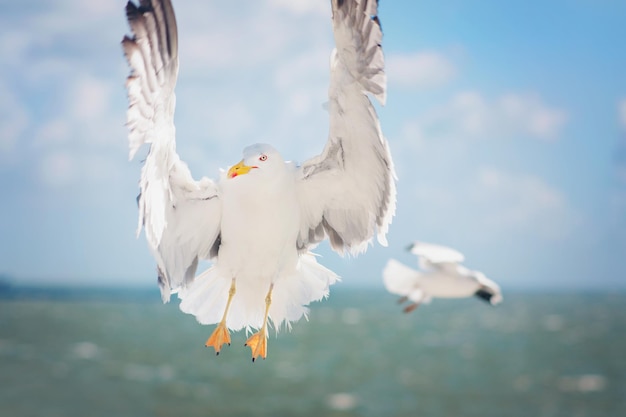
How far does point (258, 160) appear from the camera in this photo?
4383 millimetres

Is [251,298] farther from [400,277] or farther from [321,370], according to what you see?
[321,370]

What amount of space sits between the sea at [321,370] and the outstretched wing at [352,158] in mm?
30542

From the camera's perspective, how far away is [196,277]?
17.2 ft

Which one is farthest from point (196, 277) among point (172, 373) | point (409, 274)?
point (172, 373)

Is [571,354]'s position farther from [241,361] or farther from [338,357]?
[241,361]

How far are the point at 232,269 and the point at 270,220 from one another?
0.50 m

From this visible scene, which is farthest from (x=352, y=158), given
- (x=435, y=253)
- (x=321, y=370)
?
(x=321, y=370)

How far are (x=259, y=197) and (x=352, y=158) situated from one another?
1.98 ft

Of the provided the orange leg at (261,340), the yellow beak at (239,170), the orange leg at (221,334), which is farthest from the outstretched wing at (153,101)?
the orange leg at (261,340)

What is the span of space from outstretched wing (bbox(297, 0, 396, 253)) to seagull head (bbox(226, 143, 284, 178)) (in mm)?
348

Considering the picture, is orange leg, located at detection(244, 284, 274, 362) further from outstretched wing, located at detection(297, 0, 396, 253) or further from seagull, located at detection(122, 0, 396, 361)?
outstretched wing, located at detection(297, 0, 396, 253)

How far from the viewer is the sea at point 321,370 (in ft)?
139

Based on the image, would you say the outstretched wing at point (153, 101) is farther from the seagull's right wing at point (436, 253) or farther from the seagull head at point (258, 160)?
the seagull's right wing at point (436, 253)

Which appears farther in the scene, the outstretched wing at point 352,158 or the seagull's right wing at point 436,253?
the seagull's right wing at point 436,253
